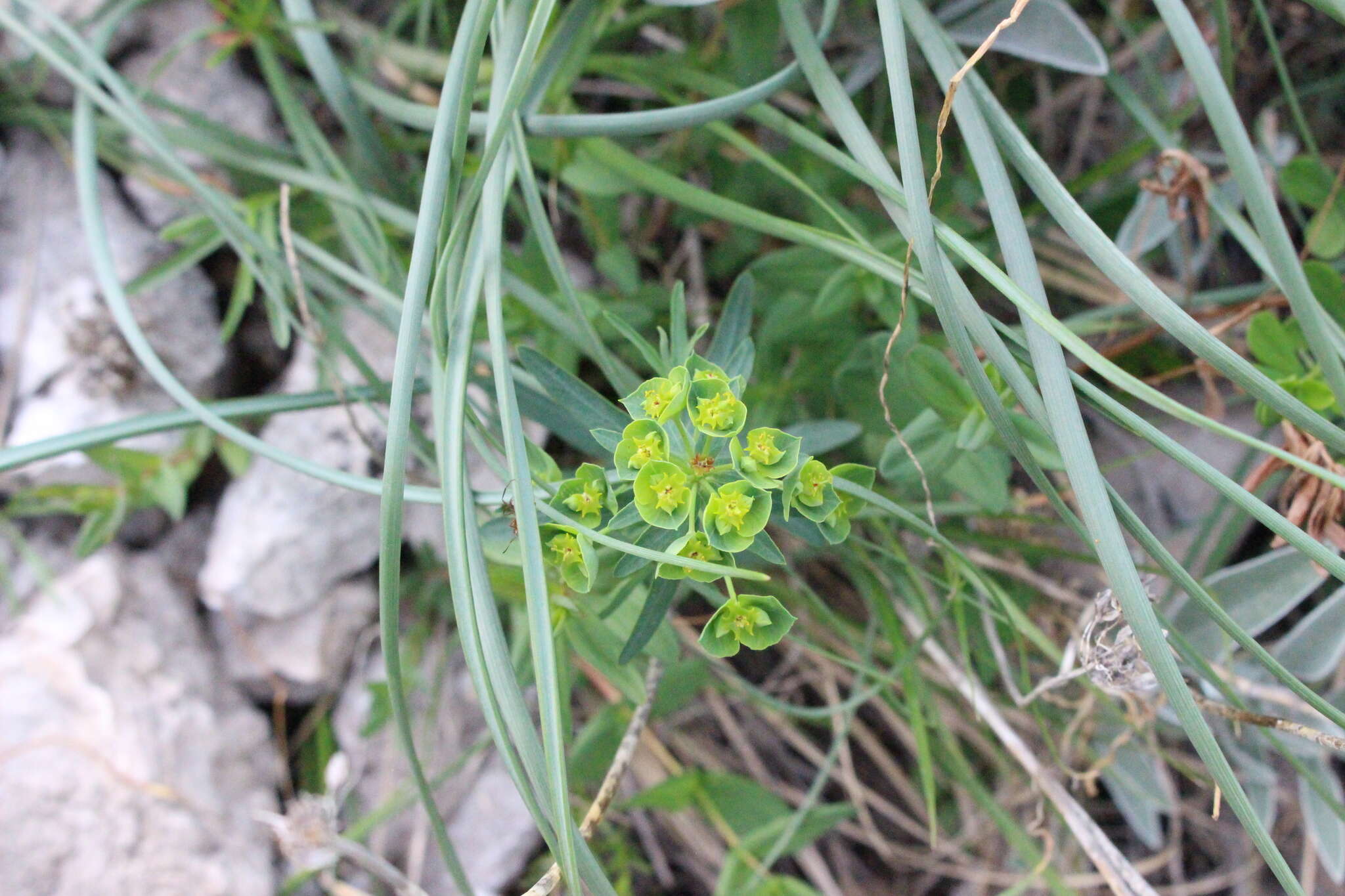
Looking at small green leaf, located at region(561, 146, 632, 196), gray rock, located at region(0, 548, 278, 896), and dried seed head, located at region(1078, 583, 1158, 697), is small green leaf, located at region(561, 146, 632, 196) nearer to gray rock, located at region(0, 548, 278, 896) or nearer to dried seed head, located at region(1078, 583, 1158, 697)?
dried seed head, located at region(1078, 583, 1158, 697)

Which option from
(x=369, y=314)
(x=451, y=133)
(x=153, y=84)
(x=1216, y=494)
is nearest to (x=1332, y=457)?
(x=1216, y=494)

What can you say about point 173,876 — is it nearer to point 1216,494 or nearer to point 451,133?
point 451,133

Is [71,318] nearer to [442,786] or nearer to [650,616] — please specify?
[442,786]

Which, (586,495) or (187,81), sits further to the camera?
(187,81)

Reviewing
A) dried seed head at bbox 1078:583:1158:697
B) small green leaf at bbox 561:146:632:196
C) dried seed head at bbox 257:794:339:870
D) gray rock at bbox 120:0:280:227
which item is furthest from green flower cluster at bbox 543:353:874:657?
gray rock at bbox 120:0:280:227

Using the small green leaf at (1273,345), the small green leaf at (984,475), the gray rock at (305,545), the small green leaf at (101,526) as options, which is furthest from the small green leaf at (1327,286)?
the small green leaf at (101,526)

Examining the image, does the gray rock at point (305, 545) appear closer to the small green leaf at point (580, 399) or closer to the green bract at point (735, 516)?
the small green leaf at point (580, 399)

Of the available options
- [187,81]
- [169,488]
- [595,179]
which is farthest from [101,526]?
[595,179]
